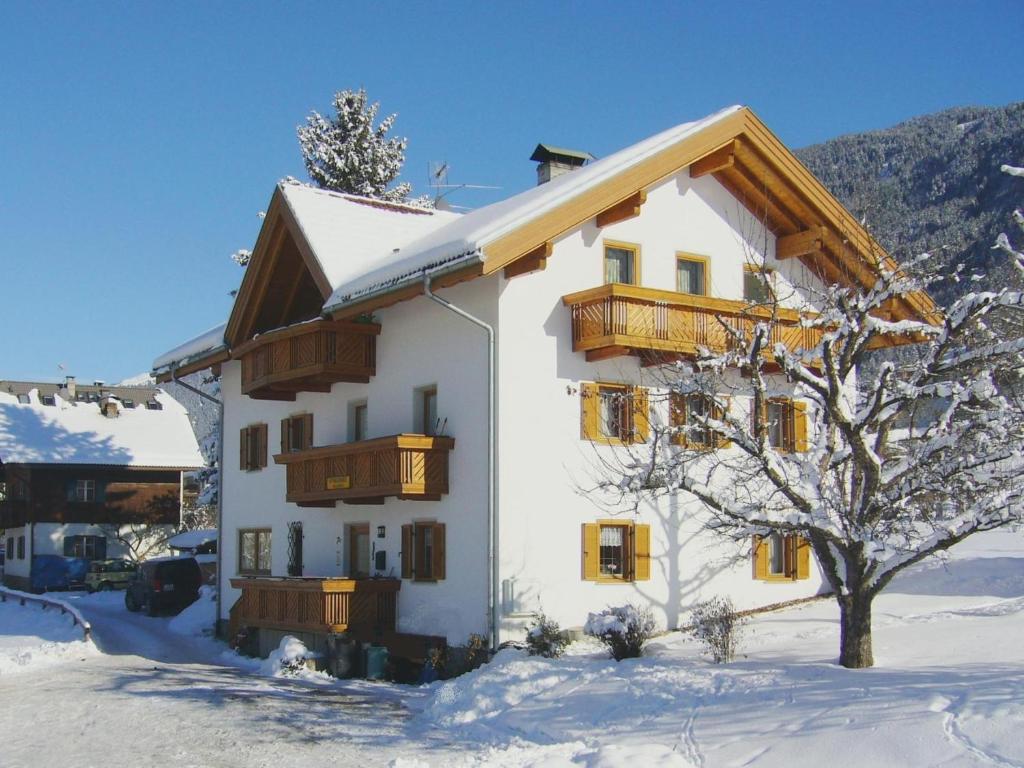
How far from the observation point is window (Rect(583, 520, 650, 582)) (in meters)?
22.1

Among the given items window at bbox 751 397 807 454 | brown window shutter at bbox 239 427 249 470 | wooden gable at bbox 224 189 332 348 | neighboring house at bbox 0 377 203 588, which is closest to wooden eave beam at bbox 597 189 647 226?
window at bbox 751 397 807 454

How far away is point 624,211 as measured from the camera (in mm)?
22750

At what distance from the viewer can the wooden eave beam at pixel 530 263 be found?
Result: 21.3 metres

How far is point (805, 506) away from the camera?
15.5 m

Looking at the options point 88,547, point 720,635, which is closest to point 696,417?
point 720,635

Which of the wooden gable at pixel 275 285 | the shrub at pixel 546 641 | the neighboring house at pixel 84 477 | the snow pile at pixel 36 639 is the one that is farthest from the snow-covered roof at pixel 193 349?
the neighboring house at pixel 84 477

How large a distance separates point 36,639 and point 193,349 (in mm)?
8132

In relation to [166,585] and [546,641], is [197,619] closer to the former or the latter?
[166,585]

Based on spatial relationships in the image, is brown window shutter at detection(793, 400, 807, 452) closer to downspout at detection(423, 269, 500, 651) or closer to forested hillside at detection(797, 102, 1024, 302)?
forested hillside at detection(797, 102, 1024, 302)

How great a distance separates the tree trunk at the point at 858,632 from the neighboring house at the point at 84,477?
138 feet

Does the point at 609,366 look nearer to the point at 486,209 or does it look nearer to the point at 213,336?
the point at 486,209

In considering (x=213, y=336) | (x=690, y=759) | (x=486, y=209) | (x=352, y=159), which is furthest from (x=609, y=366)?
(x=352, y=159)

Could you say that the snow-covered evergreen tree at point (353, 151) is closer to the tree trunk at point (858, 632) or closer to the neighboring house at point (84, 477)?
the neighboring house at point (84, 477)

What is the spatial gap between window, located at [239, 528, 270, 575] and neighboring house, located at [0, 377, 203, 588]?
76.8 feet
